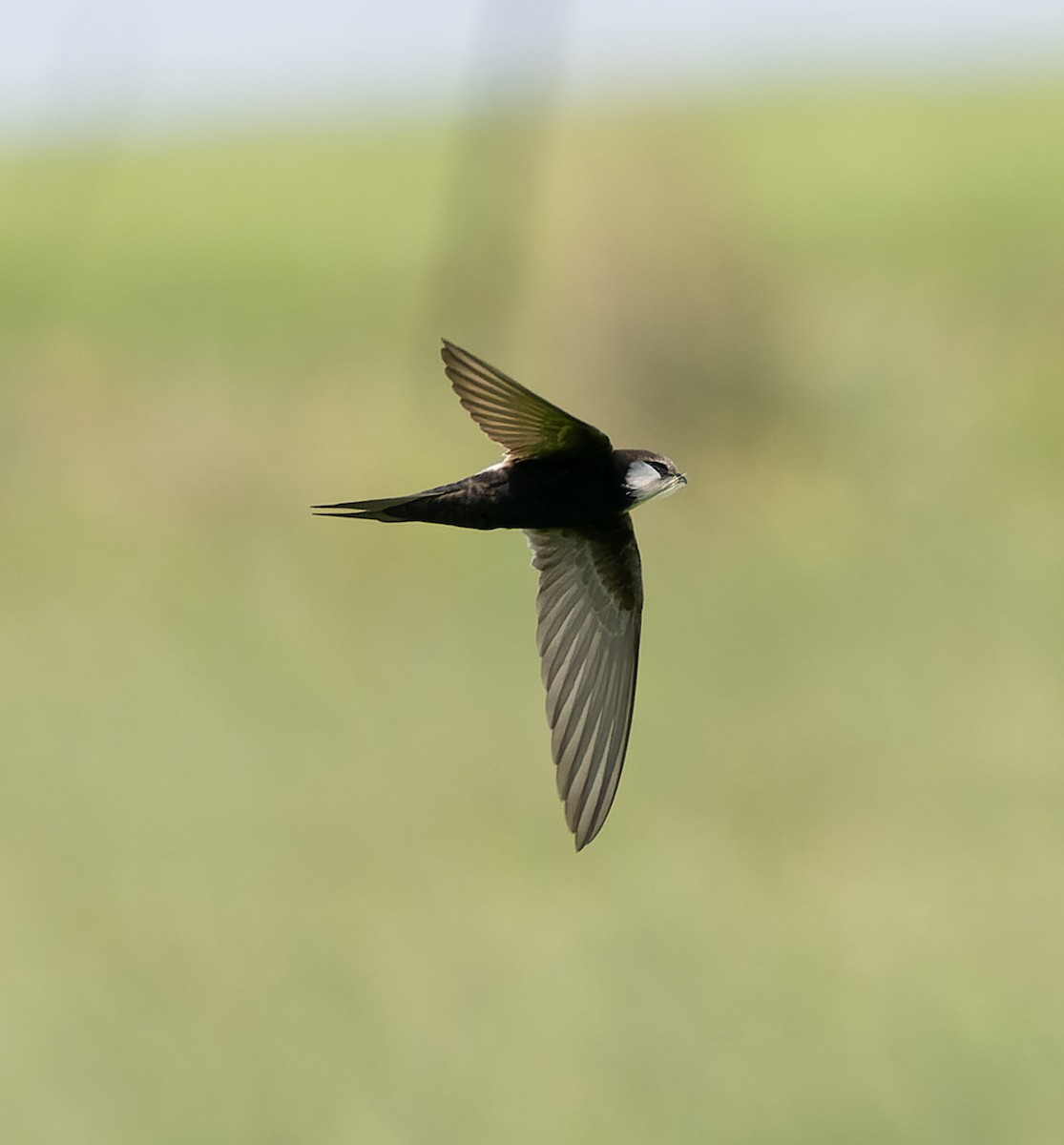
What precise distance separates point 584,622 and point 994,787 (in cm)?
1105

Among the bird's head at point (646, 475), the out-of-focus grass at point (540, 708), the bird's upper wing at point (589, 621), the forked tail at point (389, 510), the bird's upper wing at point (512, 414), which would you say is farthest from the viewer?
the out-of-focus grass at point (540, 708)

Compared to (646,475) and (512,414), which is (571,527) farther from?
(512,414)

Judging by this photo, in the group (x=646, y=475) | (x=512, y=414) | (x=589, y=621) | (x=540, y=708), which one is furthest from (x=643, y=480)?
(x=540, y=708)

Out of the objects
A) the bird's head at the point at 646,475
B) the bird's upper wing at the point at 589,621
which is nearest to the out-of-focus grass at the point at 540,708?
the bird's upper wing at the point at 589,621

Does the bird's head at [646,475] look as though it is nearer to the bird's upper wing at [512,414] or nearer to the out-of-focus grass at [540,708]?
the bird's upper wing at [512,414]

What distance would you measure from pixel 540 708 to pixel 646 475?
37.2 ft

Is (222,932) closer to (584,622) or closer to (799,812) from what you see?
(799,812)

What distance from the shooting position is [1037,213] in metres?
22.7

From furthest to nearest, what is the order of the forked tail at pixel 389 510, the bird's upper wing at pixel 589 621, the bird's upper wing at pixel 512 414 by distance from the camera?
the bird's upper wing at pixel 589 621 → the forked tail at pixel 389 510 → the bird's upper wing at pixel 512 414

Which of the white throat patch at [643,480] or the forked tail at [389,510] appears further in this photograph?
the white throat patch at [643,480]

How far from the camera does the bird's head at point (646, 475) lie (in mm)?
3223

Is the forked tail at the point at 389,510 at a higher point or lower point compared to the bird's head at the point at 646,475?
lower

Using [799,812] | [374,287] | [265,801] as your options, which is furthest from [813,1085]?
[374,287]

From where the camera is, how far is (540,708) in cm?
1455
